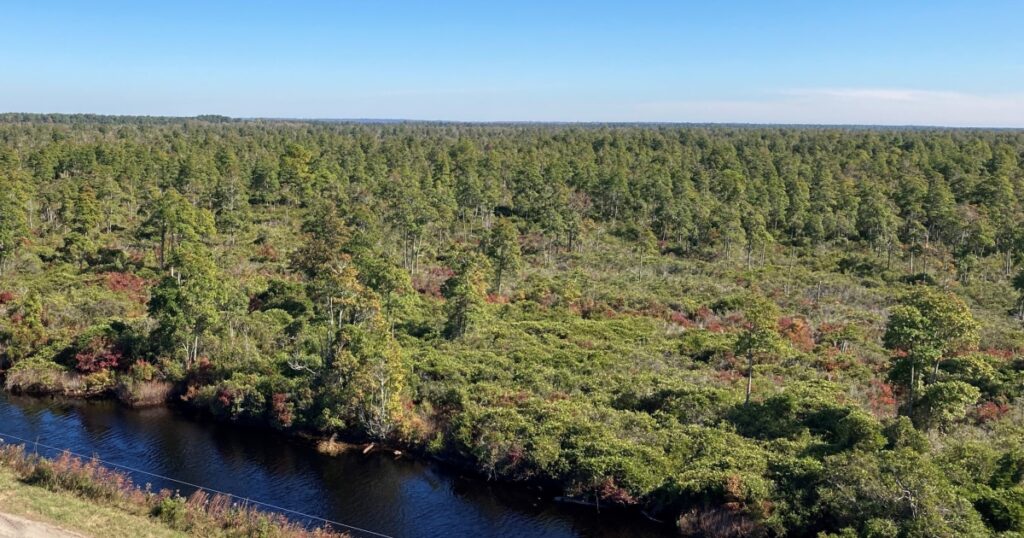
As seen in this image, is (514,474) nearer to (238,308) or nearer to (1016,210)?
(238,308)

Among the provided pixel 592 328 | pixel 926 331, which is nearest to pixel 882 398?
pixel 926 331

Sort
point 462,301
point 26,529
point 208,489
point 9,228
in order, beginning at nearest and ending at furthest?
point 26,529 < point 208,489 < point 462,301 < point 9,228

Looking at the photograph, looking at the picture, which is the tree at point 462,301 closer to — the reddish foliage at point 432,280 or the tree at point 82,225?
the reddish foliage at point 432,280

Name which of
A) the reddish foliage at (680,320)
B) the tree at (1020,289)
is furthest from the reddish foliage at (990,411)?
the tree at (1020,289)

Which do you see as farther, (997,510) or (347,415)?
(347,415)

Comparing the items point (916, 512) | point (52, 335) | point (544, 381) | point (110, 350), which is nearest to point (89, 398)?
point (110, 350)

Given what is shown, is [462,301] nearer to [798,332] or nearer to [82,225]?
[798,332]
